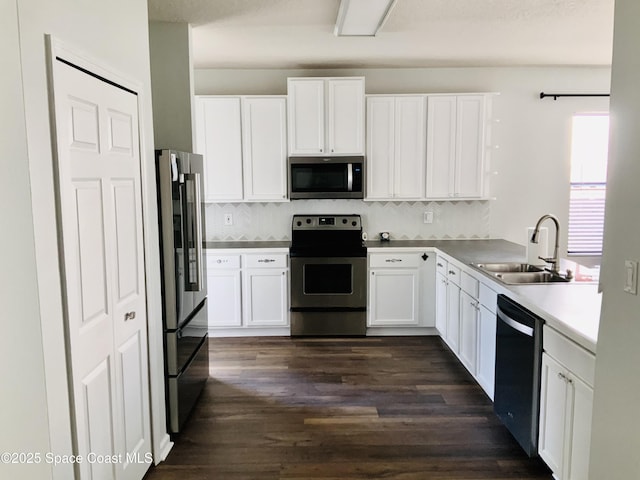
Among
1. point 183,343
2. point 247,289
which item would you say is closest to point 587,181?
point 247,289

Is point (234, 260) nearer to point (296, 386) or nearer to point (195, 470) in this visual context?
point (296, 386)

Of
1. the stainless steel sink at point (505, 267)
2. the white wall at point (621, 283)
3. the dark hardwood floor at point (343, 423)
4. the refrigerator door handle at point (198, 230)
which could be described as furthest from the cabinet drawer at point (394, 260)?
the white wall at point (621, 283)

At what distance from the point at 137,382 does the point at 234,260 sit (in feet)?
7.28

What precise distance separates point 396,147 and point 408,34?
121 cm

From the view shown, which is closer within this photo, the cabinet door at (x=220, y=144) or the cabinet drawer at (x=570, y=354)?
the cabinet drawer at (x=570, y=354)

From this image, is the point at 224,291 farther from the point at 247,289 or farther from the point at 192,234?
the point at 192,234

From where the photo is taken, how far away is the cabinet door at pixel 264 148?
A: 4535 millimetres

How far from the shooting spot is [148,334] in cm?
242

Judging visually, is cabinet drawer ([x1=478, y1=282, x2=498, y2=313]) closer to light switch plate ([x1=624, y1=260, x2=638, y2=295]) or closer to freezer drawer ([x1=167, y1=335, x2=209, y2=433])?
light switch plate ([x1=624, y1=260, x2=638, y2=295])

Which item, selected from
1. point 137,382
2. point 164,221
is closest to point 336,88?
point 164,221

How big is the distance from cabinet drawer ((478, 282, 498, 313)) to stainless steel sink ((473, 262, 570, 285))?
10cm

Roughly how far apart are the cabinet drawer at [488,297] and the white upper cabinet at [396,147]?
171 centimetres

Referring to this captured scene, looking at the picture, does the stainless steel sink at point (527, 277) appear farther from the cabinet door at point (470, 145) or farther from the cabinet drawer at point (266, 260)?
the cabinet drawer at point (266, 260)

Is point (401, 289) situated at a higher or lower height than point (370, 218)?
lower
